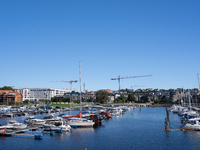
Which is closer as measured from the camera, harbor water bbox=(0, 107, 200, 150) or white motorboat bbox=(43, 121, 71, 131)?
harbor water bbox=(0, 107, 200, 150)

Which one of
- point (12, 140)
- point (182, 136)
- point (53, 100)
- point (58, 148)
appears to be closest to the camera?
point (58, 148)

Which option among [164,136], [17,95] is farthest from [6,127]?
[17,95]

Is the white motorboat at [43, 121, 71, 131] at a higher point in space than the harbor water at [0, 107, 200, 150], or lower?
higher

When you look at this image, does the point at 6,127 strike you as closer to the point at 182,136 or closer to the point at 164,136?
the point at 164,136

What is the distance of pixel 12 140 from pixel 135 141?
19.7 m

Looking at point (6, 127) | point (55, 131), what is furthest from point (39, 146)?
point (6, 127)

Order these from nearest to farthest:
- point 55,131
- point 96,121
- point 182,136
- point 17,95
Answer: point 182,136
point 55,131
point 96,121
point 17,95

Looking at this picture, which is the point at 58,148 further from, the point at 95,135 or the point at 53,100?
the point at 53,100

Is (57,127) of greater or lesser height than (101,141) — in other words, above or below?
above

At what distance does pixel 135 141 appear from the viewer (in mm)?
35875

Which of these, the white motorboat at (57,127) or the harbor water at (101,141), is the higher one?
the white motorboat at (57,127)

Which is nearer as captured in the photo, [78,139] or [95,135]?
[78,139]

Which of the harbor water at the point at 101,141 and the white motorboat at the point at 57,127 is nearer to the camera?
the harbor water at the point at 101,141

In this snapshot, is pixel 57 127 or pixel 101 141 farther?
pixel 57 127
